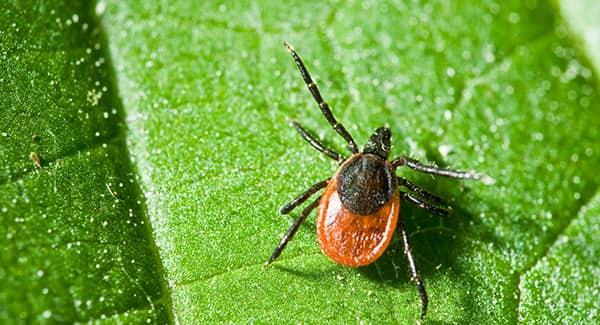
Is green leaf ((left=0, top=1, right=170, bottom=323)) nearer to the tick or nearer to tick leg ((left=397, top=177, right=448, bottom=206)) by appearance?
the tick

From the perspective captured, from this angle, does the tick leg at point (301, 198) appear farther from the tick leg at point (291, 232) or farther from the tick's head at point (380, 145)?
the tick's head at point (380, 145)

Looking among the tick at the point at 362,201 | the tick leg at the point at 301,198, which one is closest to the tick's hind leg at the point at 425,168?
the tick at the point at 362,201

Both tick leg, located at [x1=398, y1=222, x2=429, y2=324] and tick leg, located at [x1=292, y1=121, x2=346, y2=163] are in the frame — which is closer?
tick leg, located at [x1=398, y1=222, x2=429, y2=324]

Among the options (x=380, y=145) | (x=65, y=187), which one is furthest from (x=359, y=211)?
(x=65, y=187)

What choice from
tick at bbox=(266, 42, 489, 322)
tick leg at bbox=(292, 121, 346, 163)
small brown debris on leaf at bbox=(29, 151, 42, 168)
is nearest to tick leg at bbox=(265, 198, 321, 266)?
tick at bbox=(266, 42, 489, 322)

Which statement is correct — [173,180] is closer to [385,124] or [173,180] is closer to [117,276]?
[117,276]

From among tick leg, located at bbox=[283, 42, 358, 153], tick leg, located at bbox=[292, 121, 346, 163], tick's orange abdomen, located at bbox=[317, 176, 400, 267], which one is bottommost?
tick's orange abdomen, located at bbox=[317, 176, 400, 267]

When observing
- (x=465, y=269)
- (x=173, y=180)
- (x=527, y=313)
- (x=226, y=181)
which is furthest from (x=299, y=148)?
(x=527, y=313)

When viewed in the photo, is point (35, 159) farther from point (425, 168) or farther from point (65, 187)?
point (425, 168)
